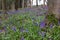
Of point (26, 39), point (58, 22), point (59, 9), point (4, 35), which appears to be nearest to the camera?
point (26, 39)

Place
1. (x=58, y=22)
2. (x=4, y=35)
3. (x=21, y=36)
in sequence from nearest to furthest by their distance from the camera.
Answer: (x=21, y=36) → (x=4, y=35) → (x=58, y=22)

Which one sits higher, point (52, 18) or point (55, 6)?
point (55, 6)

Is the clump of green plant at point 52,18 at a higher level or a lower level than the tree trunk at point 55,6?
lower

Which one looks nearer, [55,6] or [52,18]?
[52,18]

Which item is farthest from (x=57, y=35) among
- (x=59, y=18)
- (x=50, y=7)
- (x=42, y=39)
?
(x=50, y=7)

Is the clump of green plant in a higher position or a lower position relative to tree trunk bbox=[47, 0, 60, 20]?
lower

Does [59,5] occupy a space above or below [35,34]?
above

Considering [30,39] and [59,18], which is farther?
[59,18]

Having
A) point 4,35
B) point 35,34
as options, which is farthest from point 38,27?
point 4,35

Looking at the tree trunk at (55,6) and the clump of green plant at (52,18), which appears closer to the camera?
the clump of green plant at (52,18)

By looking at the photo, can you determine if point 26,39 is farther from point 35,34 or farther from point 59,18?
point 59,18

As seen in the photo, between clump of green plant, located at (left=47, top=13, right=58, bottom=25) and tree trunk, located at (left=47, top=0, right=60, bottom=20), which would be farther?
tree trunk, located at (left=47, top=0, right=60, bottom=20)

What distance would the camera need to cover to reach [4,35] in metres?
5.36

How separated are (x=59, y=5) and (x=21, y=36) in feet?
6.08
